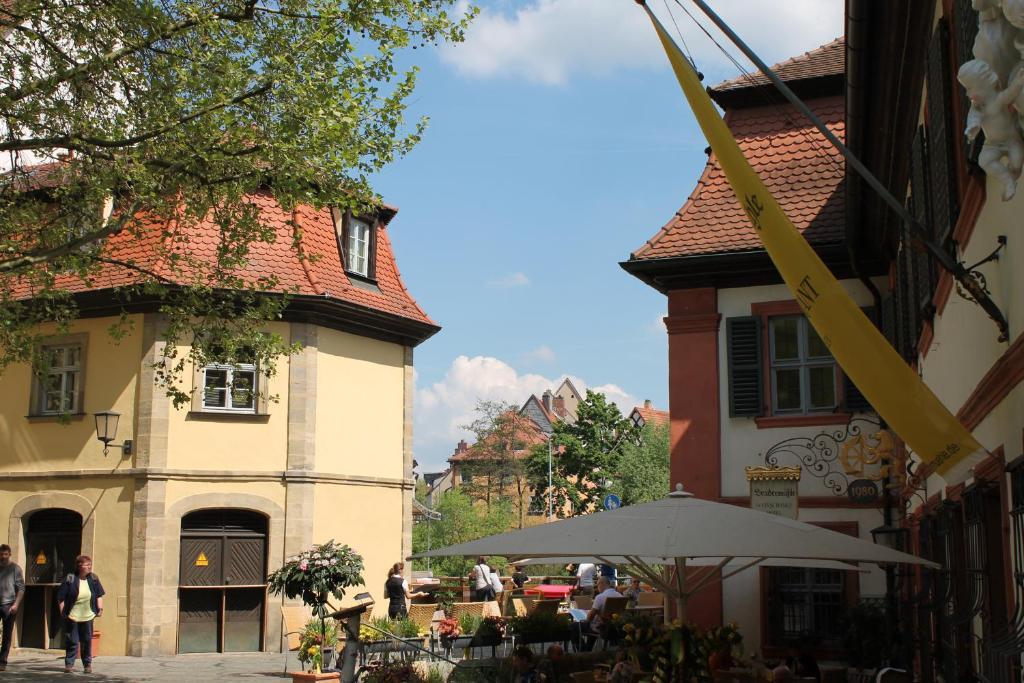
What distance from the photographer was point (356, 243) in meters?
25.9

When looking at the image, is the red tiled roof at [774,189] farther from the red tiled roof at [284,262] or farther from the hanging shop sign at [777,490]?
the red tiled roof at [284,262]

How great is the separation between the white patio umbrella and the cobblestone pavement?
344 inches

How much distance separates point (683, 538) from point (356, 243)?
18.2 metres

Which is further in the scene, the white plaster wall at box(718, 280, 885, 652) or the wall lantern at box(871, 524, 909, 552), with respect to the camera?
the white plaster wall at box(718, 280, 885, 652)

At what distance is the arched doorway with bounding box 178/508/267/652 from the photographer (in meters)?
22.0

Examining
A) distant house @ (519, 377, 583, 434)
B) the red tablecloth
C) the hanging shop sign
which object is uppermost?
distant house @ (519, 377, 583, 434)

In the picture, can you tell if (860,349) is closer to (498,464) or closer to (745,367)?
(745,367)

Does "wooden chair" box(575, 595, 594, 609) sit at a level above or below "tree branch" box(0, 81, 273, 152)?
below

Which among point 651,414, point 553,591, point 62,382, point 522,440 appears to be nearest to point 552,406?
point 651,414

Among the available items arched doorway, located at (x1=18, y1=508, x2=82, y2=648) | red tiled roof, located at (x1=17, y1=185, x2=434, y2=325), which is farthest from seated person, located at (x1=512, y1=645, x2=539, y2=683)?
arched doorway, located at (x1=18, y1=508, x2=82, y2=648)

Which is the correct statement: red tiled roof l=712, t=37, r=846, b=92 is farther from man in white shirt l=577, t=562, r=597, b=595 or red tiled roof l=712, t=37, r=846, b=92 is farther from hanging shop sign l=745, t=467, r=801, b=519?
man in white shirt l=577, t=562, r=597, b=595

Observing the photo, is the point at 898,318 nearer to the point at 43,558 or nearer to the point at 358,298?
the point at 358,298

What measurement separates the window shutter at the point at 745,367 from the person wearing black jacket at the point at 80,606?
997cm

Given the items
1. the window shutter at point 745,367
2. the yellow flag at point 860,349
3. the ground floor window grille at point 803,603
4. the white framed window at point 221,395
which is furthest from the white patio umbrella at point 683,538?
the white framed window at point 221,395
